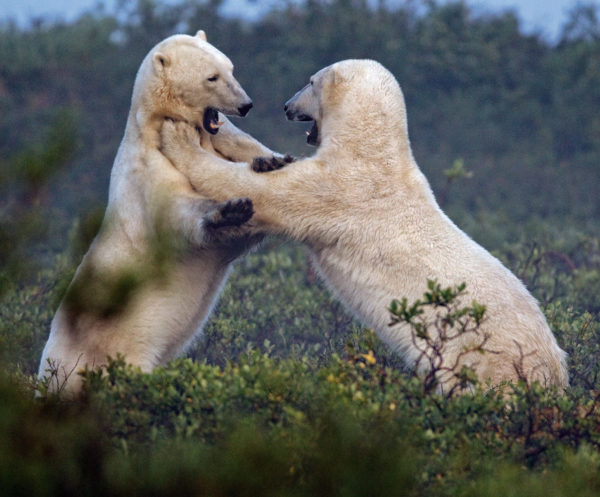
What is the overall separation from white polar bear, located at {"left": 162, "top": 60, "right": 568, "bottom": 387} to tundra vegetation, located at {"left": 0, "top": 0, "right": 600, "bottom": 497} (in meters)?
0.15

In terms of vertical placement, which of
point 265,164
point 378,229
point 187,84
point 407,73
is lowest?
point 378,229

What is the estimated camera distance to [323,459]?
2672 mm

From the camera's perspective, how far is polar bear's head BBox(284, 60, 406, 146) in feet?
15.8

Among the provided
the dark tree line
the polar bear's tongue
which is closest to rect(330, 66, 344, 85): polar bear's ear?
the polar bear's tongue

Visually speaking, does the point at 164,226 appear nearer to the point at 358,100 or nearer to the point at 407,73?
the point at 358,100

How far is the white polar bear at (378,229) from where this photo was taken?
14.9ft

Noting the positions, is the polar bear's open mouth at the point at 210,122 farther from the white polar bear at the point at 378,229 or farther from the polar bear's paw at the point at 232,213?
the polar bear's paw at the point at 232,213

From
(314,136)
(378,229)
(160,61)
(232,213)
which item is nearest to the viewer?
(232,213)

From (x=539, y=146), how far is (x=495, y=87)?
1.66 m

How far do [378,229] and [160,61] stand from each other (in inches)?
55.0

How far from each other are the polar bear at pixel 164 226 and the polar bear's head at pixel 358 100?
1.46 ft

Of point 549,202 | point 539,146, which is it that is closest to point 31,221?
point 549,202

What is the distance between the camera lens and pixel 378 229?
4641 millimetres

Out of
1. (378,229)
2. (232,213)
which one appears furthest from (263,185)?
(378,229)
